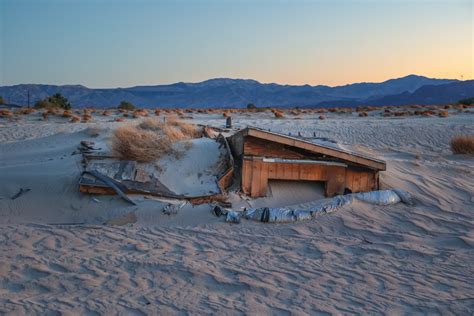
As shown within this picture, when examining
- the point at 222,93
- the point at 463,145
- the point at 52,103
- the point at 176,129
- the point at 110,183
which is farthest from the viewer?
the point at 222,93

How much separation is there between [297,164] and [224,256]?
3086 millimetres

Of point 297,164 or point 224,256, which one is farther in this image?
point 297,164

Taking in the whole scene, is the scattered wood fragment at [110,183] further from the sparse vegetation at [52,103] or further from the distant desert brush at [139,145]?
the sparse vegetation at [52,103]

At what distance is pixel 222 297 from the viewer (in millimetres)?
4715

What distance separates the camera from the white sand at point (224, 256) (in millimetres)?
4641

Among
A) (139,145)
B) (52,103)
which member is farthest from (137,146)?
(52,103)

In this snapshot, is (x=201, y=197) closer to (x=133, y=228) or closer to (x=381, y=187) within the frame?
(x=133, y=228)

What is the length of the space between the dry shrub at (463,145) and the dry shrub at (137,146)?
9113mm

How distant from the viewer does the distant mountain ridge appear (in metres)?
91.9

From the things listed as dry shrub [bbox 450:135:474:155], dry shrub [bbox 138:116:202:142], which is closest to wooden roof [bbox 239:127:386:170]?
dry shrub [bbox 138:116:202:142]

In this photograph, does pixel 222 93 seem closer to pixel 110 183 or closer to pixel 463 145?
pixel 463 145

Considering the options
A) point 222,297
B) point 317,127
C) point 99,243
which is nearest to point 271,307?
point 222,297

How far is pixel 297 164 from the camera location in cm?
850

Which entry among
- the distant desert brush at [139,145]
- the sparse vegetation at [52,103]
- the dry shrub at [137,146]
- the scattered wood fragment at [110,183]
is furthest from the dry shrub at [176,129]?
the sparse vegetation at [52,103]
